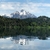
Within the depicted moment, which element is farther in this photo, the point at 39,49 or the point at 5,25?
the point at 5,25

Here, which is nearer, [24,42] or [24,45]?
[24,45]

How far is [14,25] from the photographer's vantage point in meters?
150

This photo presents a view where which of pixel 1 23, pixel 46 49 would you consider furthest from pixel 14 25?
pixel 46 49

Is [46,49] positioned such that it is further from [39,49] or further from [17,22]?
[17,22]

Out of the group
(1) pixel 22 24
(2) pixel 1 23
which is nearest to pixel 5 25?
(2) pixel 1 23

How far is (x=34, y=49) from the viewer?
24.8 meters

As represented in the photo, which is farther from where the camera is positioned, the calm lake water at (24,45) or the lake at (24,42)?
the lake at (24,42)

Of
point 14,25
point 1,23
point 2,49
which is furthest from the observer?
point 14,25

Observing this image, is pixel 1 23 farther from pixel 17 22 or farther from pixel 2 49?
pixel 2 49

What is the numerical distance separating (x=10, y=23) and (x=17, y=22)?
9.50 meters

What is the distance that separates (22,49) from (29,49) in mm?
898

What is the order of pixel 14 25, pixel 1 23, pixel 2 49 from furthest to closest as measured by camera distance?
pixel 14 25 < pixel 1 23 < pixel 2 49

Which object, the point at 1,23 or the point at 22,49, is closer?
the point at 22,49

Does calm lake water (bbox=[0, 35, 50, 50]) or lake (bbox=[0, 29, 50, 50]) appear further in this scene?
lake (bbox=[0, 29, 50, 50])
